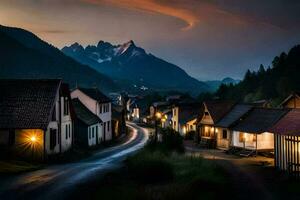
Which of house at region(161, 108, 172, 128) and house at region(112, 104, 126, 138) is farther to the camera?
house at region(161, 108, 172, 128)

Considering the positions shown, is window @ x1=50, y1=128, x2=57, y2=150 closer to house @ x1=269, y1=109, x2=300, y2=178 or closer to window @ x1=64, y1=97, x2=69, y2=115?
window @ x1=64, y1=97, x2=69, y2=115

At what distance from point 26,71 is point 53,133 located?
5779 inches

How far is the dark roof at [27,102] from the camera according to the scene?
40.1 metres

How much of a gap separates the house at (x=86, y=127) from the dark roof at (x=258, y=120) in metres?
18.1

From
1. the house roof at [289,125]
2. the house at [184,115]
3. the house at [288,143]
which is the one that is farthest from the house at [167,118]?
the house roof at [289,125]

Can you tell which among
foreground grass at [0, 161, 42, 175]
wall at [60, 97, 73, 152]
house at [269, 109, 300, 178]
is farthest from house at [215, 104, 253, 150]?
foreground grass at [0, 161, 42, 175]

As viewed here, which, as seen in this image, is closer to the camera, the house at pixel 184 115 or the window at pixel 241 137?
the window at pixel 241 137

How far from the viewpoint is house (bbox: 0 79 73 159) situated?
39.7 meters

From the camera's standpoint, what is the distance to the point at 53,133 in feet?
143

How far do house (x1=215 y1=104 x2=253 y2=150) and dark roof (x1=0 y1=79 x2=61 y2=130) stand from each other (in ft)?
69.9

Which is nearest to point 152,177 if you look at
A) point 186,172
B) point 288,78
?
point 186,172

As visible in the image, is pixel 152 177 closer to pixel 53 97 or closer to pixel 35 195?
pixel 35 195

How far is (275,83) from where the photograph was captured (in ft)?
396

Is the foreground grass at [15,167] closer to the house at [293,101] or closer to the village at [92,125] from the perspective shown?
the village at [92,125]
